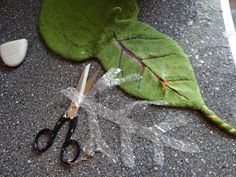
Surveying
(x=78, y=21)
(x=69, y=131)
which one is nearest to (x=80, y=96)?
(x=69, y=131)

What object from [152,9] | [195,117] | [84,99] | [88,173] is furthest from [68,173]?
[152,9]

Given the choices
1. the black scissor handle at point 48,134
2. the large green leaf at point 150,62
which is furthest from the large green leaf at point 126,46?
the black scissor handle at point 48,134

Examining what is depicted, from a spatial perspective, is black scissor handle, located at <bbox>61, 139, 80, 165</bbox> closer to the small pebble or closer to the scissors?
the scissors

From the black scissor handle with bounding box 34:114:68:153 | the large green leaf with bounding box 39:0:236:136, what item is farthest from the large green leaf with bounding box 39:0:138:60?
the black scissor handle with bounding box 34:114:68:153

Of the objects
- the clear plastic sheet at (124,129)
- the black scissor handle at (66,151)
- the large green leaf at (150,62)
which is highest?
the large green leaf at (150,62)

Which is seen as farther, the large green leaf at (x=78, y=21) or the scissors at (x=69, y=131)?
the large green leaf at (x=78, y=21)

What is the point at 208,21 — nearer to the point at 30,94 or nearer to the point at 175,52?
the point at 175,52

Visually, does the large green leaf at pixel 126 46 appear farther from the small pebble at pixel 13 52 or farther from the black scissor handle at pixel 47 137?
the black scissor handle at pixel 47 137
